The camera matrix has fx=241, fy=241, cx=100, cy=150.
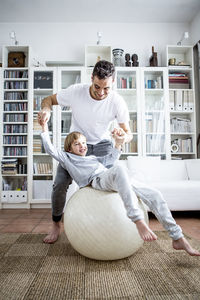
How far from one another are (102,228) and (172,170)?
235 cm

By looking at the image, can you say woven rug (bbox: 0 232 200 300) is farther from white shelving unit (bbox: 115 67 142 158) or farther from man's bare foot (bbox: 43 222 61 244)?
white shelving unit (bbox: 115 67 142 158)

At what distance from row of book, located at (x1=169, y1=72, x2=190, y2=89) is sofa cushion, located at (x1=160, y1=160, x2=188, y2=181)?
1.33 metres

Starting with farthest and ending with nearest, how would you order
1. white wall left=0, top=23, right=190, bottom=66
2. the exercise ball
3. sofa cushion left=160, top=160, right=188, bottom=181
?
white wall left=0, top=23, right=190, bottom=66, sofa cushion left=160, top=160, right=188, bottom=181, the exercise ball

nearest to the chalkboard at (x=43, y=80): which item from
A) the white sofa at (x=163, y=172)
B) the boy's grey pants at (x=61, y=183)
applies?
the white sofa at (x=163, y=172)

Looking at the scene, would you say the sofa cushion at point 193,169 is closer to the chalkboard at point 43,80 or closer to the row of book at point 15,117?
the chalkboard at point 43,80

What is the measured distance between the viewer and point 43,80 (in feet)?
12.6

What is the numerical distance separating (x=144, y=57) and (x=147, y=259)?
3611 mm

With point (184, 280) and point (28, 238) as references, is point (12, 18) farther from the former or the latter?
point (184, 280)

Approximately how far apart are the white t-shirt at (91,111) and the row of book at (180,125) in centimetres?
220

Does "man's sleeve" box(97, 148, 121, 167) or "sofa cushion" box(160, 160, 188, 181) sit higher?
"man's sleeve" box(97, 148, 121, 167)

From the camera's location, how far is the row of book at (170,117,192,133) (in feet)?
12.7

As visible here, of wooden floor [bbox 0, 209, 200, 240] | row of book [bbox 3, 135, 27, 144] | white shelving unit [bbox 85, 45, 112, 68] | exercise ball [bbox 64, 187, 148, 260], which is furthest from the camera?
white shelving unit [bbox 85, 45, 112, 68]

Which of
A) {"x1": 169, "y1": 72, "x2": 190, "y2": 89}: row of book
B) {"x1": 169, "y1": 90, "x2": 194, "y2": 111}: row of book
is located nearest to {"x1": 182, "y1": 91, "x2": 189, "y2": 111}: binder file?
{"x1": 169, "y1": 90, "x2": 194, "y2": 111}: row of book

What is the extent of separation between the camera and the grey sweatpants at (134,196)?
1.22 meters
